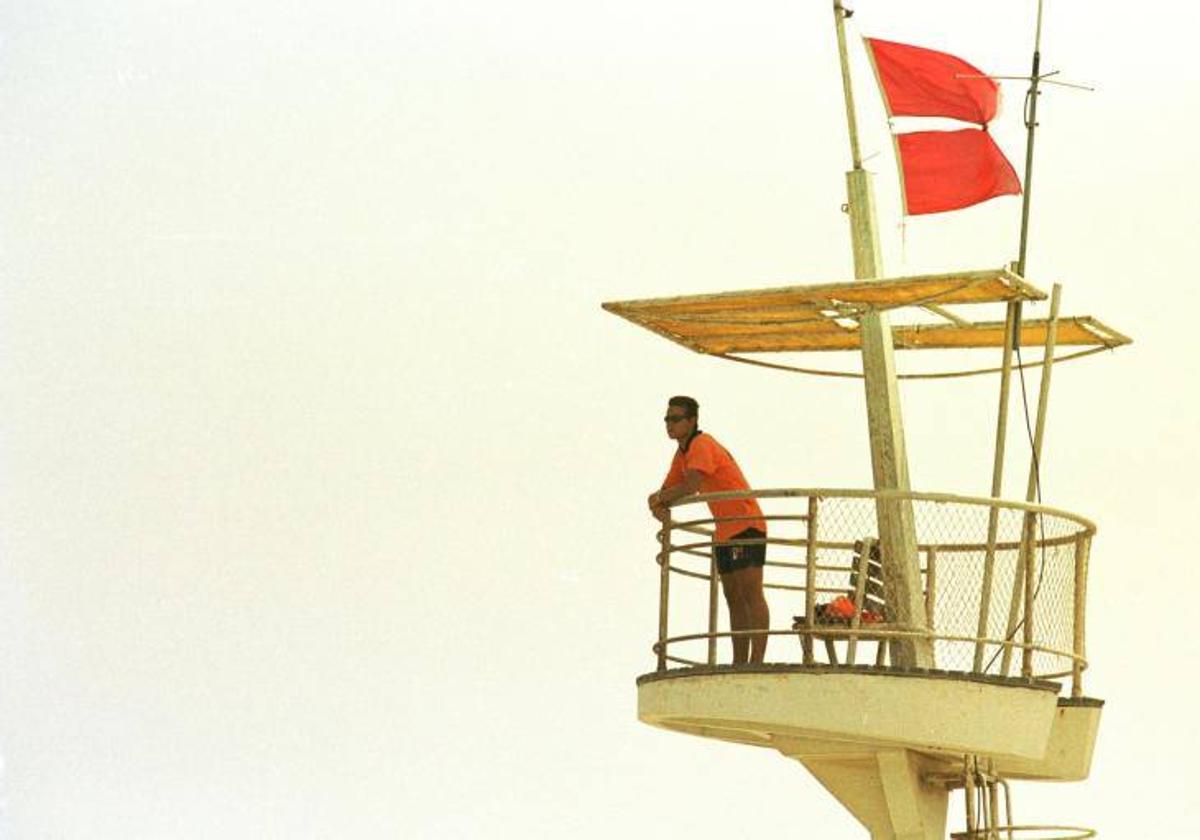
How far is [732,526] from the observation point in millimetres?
23750

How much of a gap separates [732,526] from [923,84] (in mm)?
5032

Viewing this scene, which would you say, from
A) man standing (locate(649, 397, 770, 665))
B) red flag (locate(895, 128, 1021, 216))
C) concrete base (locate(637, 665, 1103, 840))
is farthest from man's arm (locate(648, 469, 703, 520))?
red flag (locate(895, 128, 1021, 216))

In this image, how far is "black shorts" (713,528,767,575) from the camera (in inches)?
931

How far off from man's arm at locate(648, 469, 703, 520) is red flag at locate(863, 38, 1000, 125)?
4.41m

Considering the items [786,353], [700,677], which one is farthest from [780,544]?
[786,353]

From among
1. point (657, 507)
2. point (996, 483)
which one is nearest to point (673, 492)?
point (657, 507)

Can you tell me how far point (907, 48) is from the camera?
85.4 feet

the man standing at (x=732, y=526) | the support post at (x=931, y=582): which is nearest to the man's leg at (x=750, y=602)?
the man standing at (x=732, y=526)

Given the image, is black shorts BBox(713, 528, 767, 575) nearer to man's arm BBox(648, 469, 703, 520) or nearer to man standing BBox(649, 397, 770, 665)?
man standing BBox(649, 397, 770, 665)

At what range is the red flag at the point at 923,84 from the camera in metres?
26.0

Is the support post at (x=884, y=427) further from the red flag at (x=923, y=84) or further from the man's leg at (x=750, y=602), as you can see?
the man's leg at (x=750, y=602)

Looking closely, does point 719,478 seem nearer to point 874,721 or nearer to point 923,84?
point 874,721

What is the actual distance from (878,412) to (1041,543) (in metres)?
1.94

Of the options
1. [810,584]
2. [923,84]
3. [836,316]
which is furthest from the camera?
[923,84]
